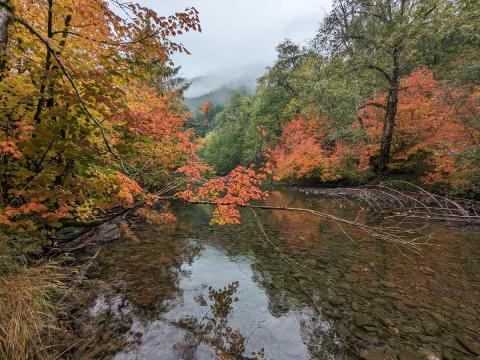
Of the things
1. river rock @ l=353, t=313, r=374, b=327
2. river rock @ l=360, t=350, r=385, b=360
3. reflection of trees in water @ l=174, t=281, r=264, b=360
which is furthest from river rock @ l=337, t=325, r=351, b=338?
reflection of trees in water @ l=174, t=281, r=264, b=360

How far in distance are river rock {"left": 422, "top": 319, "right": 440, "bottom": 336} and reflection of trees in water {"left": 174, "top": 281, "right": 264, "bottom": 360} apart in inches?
131

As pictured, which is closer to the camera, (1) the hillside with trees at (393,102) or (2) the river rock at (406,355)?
(2) the river rock at (406,355)

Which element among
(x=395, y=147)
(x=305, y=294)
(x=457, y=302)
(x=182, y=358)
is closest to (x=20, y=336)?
(x=182, y=358)

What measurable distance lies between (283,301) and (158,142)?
9438 millimetres

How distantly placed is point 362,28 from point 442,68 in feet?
37.7

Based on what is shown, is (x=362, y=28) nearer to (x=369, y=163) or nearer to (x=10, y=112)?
(x=369, y=163)

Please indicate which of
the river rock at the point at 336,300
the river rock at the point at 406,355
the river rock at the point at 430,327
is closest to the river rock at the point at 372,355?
the river rock at the point at 406,355

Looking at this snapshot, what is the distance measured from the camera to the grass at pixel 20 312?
3.42 m

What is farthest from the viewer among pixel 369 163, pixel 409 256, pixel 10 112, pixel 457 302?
pixel 369 163

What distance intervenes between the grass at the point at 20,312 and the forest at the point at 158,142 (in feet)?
0.08

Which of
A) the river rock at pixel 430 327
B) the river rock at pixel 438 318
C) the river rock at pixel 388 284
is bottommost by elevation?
the river rock at pixel 388 284

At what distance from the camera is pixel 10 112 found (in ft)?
15.1

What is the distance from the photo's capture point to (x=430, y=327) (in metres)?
5.41

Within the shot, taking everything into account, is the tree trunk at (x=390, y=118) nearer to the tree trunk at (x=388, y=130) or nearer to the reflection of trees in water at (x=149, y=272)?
the tree trunk at (x=388, y=130)
